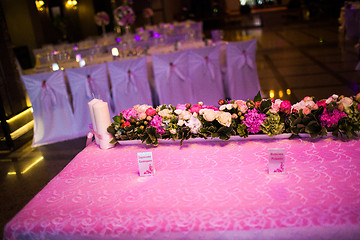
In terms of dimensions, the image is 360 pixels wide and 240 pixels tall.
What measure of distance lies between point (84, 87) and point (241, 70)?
6.59ft

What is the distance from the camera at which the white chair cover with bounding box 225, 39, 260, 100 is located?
14.1ft

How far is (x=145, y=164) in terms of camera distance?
65.6 inches

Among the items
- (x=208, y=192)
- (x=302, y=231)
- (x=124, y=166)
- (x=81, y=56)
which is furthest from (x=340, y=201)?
(x=81, y=56)

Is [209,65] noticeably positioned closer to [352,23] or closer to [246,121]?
[246,121]

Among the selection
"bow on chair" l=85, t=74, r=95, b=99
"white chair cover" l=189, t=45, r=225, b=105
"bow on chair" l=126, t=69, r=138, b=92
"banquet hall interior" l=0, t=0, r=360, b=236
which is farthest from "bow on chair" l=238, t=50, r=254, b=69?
"bow on chair" l=85, t=74, r=95, b=99

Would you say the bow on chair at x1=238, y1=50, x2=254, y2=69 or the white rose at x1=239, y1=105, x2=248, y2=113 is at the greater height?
the white rose at x1=239, y1=105, x2=248, y2=113

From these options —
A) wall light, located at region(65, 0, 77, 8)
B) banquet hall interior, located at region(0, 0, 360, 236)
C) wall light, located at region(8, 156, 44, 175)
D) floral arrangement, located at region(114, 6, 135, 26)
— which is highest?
wall light, located at region(65, 0, 77, 8)

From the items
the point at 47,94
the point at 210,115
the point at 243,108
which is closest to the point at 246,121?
the point at 243,108

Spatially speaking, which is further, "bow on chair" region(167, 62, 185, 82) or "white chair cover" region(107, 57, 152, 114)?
"bow on chair" region(167, 62, 185, 82)

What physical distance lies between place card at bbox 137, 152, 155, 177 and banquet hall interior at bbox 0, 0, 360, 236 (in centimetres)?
159

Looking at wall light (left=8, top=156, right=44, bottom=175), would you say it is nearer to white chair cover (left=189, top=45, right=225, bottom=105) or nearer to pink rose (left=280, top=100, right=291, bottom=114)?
white chair cover (left=189, top=45, right=225, bottom=105)

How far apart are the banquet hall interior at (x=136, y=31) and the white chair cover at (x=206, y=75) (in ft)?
2.33

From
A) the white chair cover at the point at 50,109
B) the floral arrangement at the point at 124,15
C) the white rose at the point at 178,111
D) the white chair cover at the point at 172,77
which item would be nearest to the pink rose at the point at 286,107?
the white rose at the point at 178,111

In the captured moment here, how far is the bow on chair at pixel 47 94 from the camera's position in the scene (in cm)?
396
